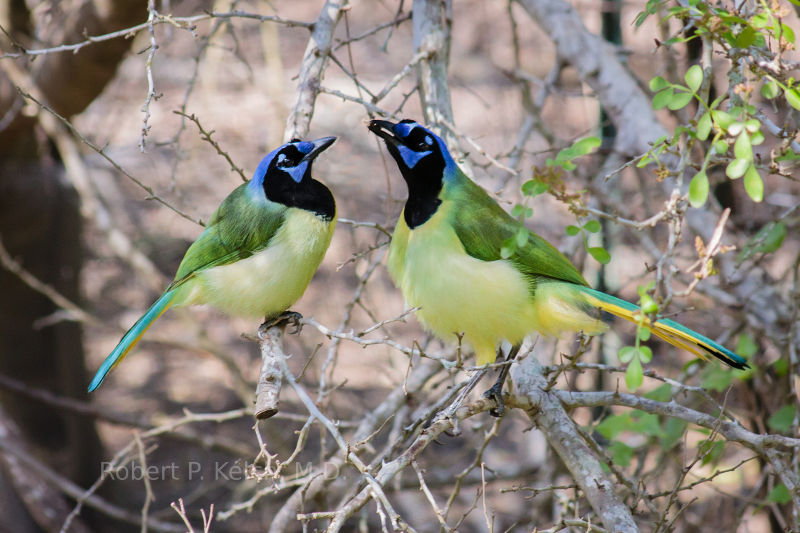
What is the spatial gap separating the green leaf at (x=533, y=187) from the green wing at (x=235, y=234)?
1.36 m

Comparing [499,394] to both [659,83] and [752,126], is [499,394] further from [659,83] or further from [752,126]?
[752,126]

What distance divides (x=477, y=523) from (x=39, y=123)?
4.26 metres

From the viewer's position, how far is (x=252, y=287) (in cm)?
318

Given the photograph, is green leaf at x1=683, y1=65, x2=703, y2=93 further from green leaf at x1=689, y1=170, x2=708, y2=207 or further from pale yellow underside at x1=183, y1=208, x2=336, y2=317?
pale yellow underside at x1=183, y1=208, x2=336, y2=317

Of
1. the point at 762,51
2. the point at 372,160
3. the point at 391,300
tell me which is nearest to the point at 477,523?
the point at 391,300

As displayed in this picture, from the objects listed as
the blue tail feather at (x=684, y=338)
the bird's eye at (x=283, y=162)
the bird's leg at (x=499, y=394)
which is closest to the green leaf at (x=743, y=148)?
the blue tail feather at (x=684, y=338)

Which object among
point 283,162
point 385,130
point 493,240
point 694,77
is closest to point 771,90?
point 694,77

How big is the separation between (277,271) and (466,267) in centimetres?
77

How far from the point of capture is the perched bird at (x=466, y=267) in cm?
285

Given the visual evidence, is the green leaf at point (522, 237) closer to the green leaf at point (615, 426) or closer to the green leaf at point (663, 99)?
the green leaf at point (663, 99)

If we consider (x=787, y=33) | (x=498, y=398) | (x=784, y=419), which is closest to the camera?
(x=787, y=33)

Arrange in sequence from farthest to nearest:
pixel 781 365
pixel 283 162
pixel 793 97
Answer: pixel 781 365 < pixel 283 162 < pixel 793 97

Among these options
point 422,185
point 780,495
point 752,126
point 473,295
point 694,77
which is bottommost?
point 780,495

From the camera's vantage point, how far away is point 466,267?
2881mm
